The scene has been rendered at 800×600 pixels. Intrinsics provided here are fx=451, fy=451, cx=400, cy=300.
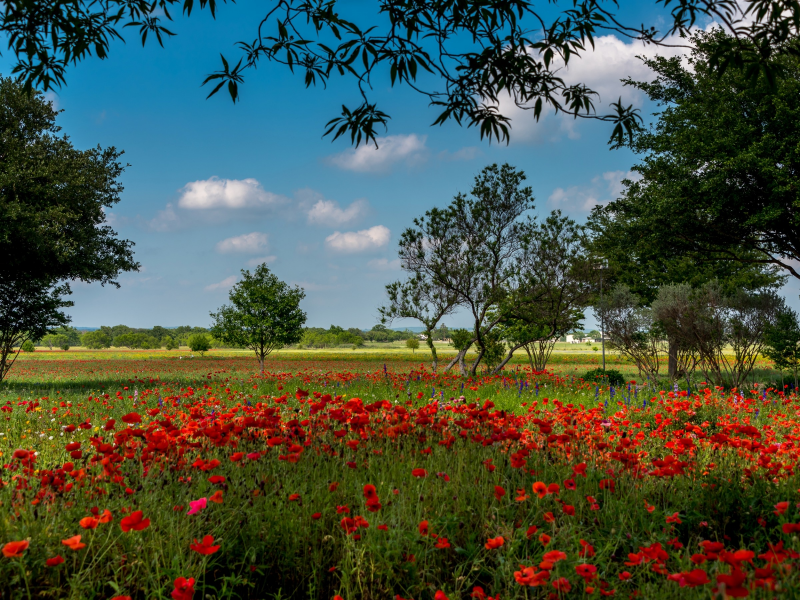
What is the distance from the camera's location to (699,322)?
1320cm

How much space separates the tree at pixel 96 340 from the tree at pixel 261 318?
346 feet

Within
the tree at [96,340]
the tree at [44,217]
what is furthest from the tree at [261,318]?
the tree at [96,340]

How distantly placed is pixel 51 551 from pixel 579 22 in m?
4.80

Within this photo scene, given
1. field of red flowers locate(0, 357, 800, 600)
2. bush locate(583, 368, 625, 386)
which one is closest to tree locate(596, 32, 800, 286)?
bush locate(583, 368, 625, 386)

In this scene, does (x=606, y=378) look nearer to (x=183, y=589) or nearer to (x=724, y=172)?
(x=724, y=172)

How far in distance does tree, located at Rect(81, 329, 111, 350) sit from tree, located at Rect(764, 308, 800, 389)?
124988 millimetres

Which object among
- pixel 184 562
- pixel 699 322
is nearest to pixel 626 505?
pixel 184 562

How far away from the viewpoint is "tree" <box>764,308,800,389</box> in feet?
43.4

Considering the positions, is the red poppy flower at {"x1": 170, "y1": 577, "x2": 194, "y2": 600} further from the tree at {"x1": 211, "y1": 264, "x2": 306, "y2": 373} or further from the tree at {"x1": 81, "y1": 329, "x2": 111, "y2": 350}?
the tree at {"x1": 81, "y1": 329, "x2": 111, "y2": 350}

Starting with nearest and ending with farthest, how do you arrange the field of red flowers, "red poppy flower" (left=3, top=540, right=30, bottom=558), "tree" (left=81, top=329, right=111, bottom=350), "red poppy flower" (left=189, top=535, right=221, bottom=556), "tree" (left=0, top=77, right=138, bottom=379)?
"red poppy flower" (left=3, top=540, right=30, bottom=558), "red poppy flower" (left=189, top=535, right=221, bottom=556), the field of red flowers, "tree" (left=0, top=77, right=138, bottom=379), "tree" (left=81, top=329, right=111, bottom=350)

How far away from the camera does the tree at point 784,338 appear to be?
13.2 metres

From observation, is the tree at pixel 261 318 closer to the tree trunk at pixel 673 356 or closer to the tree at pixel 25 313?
the tree at pixel 25 313

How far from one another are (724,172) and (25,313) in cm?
2358

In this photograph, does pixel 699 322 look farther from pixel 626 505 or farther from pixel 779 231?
pixel 626 505
